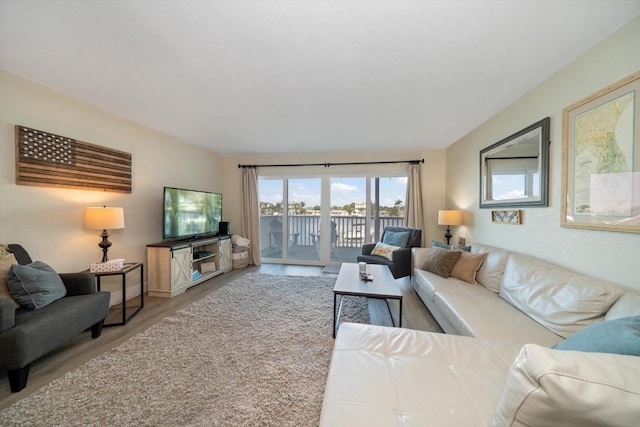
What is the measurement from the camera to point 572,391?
55cm

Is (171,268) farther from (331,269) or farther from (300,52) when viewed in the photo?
(300,52)

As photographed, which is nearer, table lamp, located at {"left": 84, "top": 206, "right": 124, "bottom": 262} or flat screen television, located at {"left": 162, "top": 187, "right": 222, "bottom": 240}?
table lamp, located at {"left": 84, "top": 206, "right": 124, "bottom": 262}

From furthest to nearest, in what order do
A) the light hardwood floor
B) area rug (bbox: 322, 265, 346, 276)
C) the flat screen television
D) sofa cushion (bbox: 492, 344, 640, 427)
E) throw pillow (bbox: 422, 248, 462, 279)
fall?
1. area rug (bbox: 322, 265, 346, 276)
2. the flat screen television
3. throw pillow (bbox: 422, 248, 462, 279)
4. the light hardwood floor
5. sofa cushion (bbox: 492, 344, 640, 427)

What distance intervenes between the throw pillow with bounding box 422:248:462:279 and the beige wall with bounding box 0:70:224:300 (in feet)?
12.8

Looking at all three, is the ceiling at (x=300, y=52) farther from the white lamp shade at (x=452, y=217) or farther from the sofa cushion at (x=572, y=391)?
the sofa cushion at (x=572, y=391)

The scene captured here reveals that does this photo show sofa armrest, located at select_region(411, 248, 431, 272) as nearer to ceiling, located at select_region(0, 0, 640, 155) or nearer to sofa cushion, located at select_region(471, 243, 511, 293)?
sofa cushion, located at select_region(471, 243, 511, 293)

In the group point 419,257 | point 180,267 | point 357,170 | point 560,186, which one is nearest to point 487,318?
point 560,186

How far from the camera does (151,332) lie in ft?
7.16

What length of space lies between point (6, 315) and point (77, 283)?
645mm

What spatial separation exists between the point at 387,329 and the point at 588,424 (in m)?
0.95

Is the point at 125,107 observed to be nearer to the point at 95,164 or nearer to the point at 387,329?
the point at 95,164

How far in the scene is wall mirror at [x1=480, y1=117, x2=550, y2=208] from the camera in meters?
2.08

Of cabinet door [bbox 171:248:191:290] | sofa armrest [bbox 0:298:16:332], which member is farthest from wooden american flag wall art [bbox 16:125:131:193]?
sofa armrest [bbox 0:298:16:332]

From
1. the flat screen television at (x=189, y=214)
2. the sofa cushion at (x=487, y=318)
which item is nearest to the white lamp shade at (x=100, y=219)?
Result: the flat screen television at (x=189, y=214)
